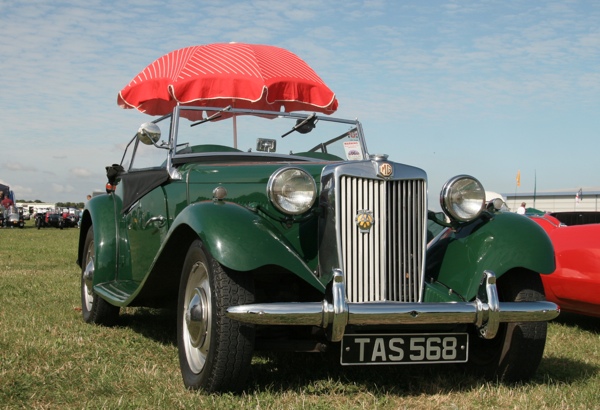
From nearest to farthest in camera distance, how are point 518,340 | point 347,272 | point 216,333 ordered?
point 216,333 < point 347,272 < point 518,340

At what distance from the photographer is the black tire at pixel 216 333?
3.24 metres

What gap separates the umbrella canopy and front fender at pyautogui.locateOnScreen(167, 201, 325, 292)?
3.87 metres

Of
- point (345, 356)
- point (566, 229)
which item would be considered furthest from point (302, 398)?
point (566, 229)

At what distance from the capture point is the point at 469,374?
3994mm

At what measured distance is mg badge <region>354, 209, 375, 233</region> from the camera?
3.55 m

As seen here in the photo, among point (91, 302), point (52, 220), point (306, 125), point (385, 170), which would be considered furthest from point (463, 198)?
point (52, 220)

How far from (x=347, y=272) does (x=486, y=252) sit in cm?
77

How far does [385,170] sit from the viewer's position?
3.59m

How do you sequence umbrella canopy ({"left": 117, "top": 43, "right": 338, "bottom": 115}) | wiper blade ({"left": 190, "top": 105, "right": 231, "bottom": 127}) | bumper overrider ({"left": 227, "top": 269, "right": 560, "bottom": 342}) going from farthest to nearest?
umbrella canopy ({"left": 117, "top": 43, "right": 338, "bottom": 115}) → wiper blade ({"left": 190, "top": 105, "right": 231, "bottom": 127}) → bumper overrider ({"left": 227, "top": 269, "right": 560, "bottom": 342})

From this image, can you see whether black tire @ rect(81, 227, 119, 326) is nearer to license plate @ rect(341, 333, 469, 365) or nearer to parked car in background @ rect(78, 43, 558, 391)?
parked car in background @ rect(78, 43, 558, 391)

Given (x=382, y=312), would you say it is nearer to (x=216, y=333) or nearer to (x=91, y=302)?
(x=216, y=333)

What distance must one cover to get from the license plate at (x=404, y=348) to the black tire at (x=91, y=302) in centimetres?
278

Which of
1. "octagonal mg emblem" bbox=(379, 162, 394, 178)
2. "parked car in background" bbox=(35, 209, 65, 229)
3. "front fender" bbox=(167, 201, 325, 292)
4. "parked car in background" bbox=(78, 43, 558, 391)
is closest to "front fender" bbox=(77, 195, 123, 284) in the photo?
"parked car in background" bbox=(78, 43, 558, 391)

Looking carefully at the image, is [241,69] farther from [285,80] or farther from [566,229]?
[566,229]
